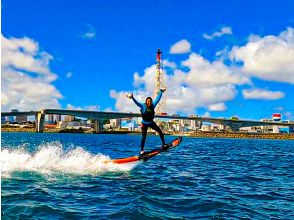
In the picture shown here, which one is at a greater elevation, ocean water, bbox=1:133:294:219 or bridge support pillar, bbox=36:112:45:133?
bridge support pillar, bbox=36:112:45:133

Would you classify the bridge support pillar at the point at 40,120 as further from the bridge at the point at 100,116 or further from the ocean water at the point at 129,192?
the ocean water at the point at 129,192

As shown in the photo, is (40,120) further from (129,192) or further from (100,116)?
A: (129,192)

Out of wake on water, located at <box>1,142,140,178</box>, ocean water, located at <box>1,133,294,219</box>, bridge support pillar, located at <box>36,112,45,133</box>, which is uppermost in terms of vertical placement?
bridge support pillar, located at <box>36,112,45,133</box>

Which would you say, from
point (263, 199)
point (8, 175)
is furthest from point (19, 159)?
point (263, 199)

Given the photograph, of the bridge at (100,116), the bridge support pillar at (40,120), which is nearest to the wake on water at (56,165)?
the bridge at (100,116)

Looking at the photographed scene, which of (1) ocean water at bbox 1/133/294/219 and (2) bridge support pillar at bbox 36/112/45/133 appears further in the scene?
(2) bridge support pillar at bbox 36/112/45/133

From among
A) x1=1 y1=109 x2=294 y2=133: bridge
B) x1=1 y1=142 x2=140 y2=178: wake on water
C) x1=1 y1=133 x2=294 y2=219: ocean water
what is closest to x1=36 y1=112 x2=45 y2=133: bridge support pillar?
x1=1 y1=109 x2=294 y2=133: bridge

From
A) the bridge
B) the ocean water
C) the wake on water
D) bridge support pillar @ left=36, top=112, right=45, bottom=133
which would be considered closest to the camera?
the ocean water

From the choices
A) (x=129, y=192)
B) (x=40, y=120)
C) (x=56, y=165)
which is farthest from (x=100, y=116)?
(x=129, y=192)

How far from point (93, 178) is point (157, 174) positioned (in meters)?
3.88

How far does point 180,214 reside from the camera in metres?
10.6

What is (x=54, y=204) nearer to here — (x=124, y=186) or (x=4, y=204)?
(x=4, y=204)

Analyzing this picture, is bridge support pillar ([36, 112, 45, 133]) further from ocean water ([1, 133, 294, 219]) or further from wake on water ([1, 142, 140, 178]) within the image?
ocean water ([1, 133, 294, 219])

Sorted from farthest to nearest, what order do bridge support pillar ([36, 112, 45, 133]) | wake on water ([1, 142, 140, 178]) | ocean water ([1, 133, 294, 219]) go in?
bridge support pillar ([36, 112, 45, 133])
wake on water ([1, 142, 140, 178])
ocean water ([1, 133, 294, 219])
